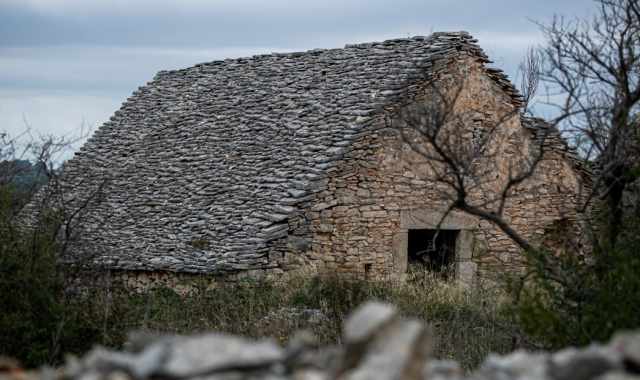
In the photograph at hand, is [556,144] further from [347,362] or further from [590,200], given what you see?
[347,362]

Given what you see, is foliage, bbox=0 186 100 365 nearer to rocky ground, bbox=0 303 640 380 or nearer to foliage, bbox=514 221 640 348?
foliage, bbox=514 221 640 348

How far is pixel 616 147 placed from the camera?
887cm

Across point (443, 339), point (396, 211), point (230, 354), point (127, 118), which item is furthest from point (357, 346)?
point (127, 118)

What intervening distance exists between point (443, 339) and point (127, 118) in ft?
43.0

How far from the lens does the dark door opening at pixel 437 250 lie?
54.5 feet

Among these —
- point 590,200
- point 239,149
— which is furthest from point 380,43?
point 590,200

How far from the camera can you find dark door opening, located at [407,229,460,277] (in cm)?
1662

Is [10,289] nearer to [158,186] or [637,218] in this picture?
[637,218]

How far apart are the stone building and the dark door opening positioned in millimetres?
39

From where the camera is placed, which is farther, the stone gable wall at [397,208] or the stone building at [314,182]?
the stone gable wall at [397,208]

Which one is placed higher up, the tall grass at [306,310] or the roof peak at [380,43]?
the roof peak at [380,43]

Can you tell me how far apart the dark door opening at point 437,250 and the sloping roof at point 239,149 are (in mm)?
2619

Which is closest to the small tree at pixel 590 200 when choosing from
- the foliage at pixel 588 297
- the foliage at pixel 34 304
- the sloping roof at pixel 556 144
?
the foliage at pixel 588 297

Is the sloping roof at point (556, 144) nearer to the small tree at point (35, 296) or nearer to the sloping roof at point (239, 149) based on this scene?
the sloping roof at point (239, 149)
